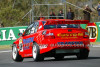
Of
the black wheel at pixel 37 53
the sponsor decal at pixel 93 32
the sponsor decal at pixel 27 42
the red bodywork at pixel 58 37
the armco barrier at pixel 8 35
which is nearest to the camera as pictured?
the red bodywork at pixel 58 37

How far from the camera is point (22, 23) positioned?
123ft

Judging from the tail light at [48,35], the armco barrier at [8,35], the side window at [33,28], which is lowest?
the armco barrier at [8,35]

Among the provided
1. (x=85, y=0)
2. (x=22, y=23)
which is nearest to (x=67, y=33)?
(x=22, y=23)

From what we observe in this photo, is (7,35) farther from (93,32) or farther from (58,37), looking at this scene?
(58,37)

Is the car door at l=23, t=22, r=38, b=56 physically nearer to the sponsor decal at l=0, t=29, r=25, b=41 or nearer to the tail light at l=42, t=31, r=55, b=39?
the tail light at l=42, t=31, r=55, b=39

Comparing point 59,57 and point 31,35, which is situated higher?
point 31,35

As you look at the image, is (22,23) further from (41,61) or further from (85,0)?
(41,61)

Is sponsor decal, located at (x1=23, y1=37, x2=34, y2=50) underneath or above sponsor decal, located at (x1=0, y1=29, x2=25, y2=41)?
above

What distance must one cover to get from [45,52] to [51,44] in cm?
34

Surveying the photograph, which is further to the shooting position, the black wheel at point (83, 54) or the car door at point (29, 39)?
the car door at point (29, 39)

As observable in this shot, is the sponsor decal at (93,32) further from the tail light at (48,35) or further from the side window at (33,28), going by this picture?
the tail light at (48,35)

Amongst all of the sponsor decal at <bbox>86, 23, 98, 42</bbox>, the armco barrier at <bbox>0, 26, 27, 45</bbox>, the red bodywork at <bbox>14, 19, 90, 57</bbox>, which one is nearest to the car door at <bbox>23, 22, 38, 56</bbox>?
the red bodywork at <bbox>14, 19, 90, 57</bbox>

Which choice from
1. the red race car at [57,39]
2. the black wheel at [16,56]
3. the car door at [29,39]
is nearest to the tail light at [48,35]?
the red race car at [57,39]

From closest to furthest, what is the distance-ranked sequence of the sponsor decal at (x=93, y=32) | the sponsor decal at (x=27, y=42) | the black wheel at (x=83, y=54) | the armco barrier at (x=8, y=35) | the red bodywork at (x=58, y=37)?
the red bodywork at (x=58, y=37), the black wheel at (x=83, y=54), the sponsor decal at (x=27, y=42), the sponsor decal at (x=93, y=32), the armco barrier at (x=8, y=35)
